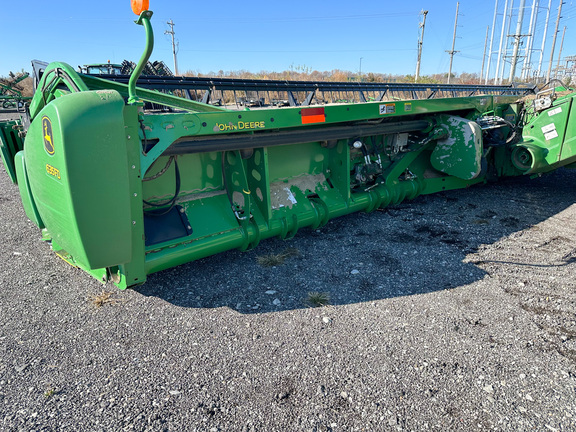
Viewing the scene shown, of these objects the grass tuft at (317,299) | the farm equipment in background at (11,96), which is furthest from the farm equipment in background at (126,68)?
the grass tuft at (317,299)

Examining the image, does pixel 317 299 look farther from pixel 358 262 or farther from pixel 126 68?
pixel 126 68

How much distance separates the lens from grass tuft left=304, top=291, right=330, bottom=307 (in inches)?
111

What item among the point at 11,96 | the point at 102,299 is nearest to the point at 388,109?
the point at 102,299

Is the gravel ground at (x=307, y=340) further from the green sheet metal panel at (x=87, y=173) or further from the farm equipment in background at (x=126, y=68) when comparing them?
the farm equipment in background at (x=126, y=68)

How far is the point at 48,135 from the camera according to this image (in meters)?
2.27

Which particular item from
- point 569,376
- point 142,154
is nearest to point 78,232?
point 142,154

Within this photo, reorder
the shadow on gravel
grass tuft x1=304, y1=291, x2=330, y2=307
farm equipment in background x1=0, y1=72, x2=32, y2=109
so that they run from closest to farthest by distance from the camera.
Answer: grass tuft x1=304, y1=291, x2=330, y2=307, the shadow on gravel, farm equipment in background x1=0, y1=72, x2=32, y2=109

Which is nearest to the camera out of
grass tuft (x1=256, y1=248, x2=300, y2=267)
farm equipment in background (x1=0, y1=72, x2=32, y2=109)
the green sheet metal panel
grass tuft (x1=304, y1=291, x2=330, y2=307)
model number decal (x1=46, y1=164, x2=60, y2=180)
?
the green sheet metal panel

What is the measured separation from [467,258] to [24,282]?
366 centimetres

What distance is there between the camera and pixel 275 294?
2955 mm

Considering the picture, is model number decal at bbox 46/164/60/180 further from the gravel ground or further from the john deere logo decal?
the gravel ground

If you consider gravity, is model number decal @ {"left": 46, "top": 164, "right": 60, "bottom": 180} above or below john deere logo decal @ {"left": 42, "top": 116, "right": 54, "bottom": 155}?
below

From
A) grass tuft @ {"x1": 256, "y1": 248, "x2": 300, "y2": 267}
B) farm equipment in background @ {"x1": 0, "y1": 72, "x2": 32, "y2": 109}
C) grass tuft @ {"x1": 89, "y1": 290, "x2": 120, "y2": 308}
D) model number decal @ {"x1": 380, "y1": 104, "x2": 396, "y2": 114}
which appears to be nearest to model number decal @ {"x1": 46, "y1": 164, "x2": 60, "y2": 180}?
grass tuft @ {"x1": 89, "y1": 290, "x2": 120, "y2": 308}

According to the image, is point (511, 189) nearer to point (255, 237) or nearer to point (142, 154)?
point (255, 237)
